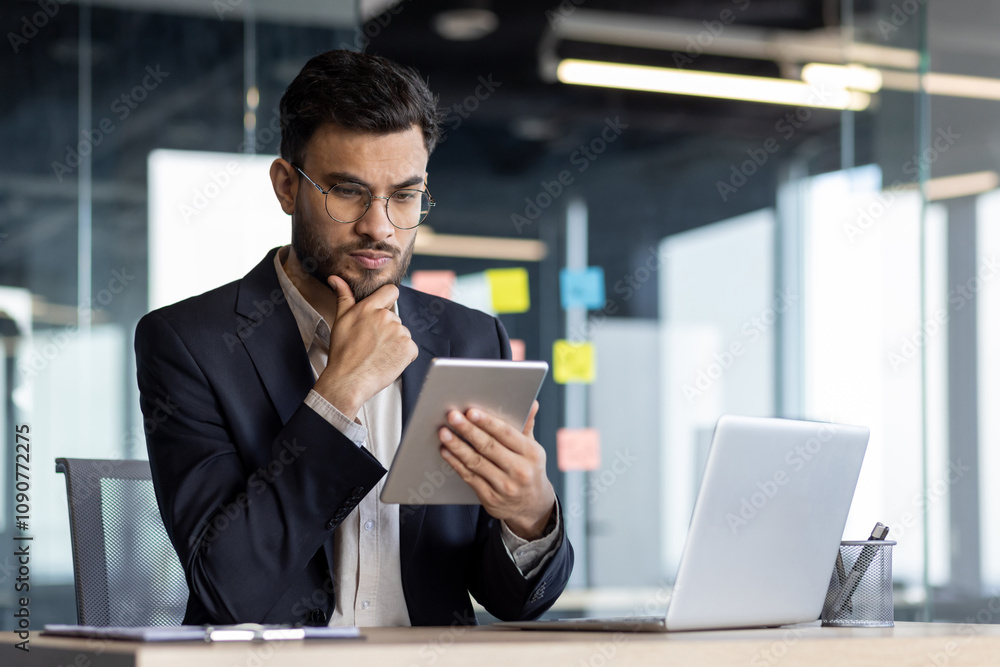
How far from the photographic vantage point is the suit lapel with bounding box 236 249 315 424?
5.25 ft

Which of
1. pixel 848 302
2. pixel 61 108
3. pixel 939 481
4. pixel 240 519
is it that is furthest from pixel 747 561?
pixel 848 302

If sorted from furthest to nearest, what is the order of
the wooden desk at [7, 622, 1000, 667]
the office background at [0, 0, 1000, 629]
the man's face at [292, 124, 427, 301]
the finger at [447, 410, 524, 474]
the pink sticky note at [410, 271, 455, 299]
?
the pink sticky note at [410, 271, 455, 299] < the office background at [0, 0, 1000, 629] < the man's face at [292, 124, 427, 301] < the finger at [447, 410, 524, 474] < the wooden desk at [7, 622, 1000, 667]

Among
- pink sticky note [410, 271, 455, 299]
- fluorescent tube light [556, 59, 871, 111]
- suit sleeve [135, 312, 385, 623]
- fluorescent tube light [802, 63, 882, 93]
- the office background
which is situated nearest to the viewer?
suit sleeve [135, 312, 385, 623]

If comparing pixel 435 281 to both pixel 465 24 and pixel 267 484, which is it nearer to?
pixel 465 24

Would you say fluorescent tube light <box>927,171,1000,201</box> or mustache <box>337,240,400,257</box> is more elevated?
fluorescent tube light <box>927,171,1000,201</box>

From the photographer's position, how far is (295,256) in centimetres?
176

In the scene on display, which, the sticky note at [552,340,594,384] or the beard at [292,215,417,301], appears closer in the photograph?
the beard at [292,215,417,301]

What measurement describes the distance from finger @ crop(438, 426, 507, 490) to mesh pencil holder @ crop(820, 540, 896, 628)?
463 mm

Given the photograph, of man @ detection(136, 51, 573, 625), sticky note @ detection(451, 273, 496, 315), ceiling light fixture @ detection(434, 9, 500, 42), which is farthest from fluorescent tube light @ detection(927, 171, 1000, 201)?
man @ detection(136, 51, 573, 625)

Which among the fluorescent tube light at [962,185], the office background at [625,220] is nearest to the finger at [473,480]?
the office background at [625,220]

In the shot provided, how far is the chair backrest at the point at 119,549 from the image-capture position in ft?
5.27

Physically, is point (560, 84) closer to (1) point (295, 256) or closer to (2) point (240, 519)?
(1) point (295, 256)

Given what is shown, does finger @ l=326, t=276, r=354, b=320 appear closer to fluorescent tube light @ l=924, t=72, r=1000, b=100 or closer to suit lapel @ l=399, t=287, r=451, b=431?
suit lapel @ l=399, t=287, r=451, b=431

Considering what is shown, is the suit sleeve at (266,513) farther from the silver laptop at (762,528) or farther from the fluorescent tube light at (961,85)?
the fluorescent tube light at (961,85)
